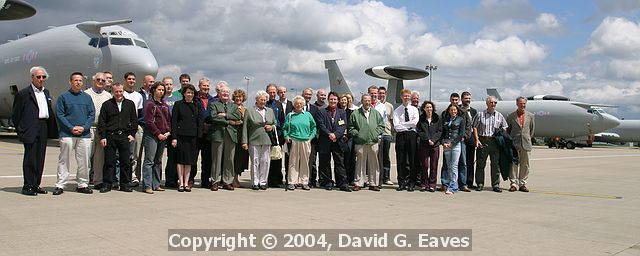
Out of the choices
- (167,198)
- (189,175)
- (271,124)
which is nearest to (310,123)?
(271,124)

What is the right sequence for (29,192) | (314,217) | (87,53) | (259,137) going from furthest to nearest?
(87,53) → (259,137) → (29,192) → (314,217)

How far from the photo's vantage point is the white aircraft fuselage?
18672 mm

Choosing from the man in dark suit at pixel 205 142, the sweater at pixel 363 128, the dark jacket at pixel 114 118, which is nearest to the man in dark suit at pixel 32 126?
the dark jacket at pixel 114 118

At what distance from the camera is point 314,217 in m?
6.21

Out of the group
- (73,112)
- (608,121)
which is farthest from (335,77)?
(73,112)

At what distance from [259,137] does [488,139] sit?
4.21 metres

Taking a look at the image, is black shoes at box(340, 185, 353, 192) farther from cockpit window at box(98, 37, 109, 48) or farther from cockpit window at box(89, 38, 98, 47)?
cockpit window at box(89, 38, 98, 47)

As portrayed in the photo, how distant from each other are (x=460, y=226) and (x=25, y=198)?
18.5 feet

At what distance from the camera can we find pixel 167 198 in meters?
7.55

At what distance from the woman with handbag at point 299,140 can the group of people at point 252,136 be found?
0.02 metres

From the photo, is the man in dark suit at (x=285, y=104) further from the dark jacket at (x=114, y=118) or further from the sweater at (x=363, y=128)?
the dark jacket at (x=114, y=118)

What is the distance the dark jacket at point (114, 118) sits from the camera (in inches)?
315

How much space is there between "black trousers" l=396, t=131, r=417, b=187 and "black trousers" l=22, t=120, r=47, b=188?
576 cm

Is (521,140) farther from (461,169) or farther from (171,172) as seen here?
(171,172)
